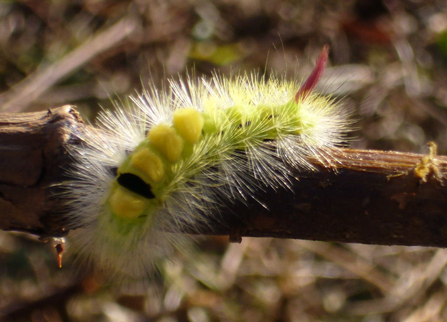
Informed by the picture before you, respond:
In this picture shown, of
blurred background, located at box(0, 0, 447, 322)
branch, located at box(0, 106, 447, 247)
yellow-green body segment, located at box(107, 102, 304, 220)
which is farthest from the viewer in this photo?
blurred background, located at box(0, 0, 447, 322)

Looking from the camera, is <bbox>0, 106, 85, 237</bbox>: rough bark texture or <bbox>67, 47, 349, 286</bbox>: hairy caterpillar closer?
<bbox>0, 106, 85, 237</bbox>: rough bark texture

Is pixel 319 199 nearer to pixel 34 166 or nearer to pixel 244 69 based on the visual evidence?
pixel 34 166

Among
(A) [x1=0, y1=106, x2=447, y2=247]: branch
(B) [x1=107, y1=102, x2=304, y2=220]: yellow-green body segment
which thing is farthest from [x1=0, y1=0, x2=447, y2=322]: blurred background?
(A) [x1=0, y1=106, x2=447, y2=247]: branch

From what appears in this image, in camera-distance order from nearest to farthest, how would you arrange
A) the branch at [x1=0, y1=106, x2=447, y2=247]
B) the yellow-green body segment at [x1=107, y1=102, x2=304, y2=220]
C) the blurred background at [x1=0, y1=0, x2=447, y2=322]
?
the branch at [x1=0, y1=106, x2=447, y2=247]
the yellow-green body segment at [x1=107, y1=102, x2=304, y2=220]
the blurred background at [x1=0, y1=0, x2=447, y2=322]

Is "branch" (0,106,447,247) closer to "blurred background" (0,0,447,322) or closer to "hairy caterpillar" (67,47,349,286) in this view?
"hairy caterpillar" (67,47,349,286)

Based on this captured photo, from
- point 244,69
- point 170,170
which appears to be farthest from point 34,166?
point 244,69
